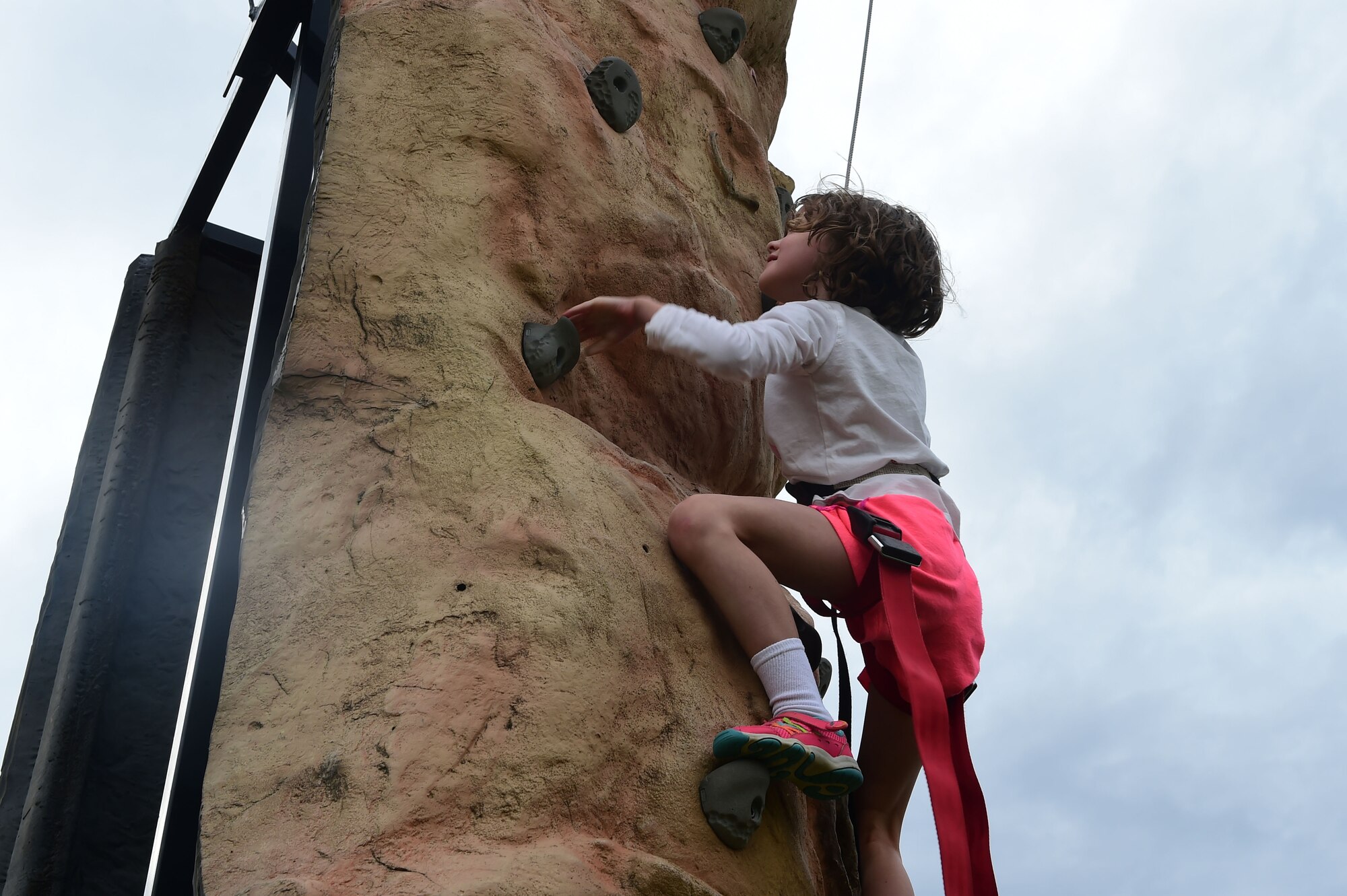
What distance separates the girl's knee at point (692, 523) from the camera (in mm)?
1867

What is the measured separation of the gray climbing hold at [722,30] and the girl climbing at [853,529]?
85 centimetres

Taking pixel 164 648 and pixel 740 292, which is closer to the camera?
pixel 164 648

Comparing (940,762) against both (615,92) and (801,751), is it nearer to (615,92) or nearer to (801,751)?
(801,751)

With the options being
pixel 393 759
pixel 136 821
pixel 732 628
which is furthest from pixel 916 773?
pixel 136 821

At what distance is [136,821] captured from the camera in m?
2.10

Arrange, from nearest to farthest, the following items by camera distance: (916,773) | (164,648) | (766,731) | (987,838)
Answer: (766,731) < (987,838) < (916,773) < (164,648)

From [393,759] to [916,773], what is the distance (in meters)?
0.99

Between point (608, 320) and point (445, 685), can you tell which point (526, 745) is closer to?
point (445, 685)

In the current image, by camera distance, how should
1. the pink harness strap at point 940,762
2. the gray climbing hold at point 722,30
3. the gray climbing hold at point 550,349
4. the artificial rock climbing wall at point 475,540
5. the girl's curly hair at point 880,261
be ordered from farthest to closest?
the gray climbing hold at point 722,30, the girl's curly hair at point 880,261, the gray climbing hold at point 550,349, the pink harness strap at point 940,762, the artificial rock climbing wall at point 475,540

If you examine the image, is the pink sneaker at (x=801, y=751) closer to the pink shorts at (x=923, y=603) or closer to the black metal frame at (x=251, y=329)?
the pink shorts at (x=923, y=603)

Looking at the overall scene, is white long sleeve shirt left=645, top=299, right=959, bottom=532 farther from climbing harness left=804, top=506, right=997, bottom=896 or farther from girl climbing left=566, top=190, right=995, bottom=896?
climbing harness left=804, top=506, right=997, bottom=896

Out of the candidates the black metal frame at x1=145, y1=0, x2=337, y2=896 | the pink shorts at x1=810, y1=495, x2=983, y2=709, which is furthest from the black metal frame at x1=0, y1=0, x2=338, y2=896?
the pink shorts at x1=810, y1=495, x2=983, y2=709

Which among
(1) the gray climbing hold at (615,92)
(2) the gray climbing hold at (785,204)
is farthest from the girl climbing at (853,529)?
(2) the gray climbing hold at (785,204)

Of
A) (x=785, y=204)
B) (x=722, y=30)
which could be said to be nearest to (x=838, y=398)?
(x=785, y=204)
